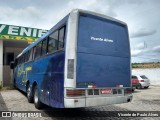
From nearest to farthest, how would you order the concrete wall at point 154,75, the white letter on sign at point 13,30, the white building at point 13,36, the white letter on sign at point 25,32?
the white building at point 13,36 < the white letter on sign at point 13,30 < the white letter on sign at point 25,32 < the concrete wall at point 154,75

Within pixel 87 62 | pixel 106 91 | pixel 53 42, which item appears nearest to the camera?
pixel 87 62

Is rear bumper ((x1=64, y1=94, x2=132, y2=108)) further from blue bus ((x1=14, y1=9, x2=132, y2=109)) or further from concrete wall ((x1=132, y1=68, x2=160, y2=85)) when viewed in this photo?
concrete wall ((x1=132, y1=68, x2=160, y2=85))

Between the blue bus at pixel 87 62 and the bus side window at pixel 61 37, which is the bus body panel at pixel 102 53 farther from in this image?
the bus side window at pixel 61 37

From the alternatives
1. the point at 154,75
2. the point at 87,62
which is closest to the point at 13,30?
the point at 87,62

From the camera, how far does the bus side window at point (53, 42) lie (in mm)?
7125

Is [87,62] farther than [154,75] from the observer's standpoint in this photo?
No

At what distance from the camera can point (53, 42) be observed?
742 cm

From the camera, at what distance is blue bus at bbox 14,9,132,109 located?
606 centimetres

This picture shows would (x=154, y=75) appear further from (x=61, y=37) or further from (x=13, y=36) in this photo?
(x=61, y=37)

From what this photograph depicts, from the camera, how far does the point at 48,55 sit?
771 cm

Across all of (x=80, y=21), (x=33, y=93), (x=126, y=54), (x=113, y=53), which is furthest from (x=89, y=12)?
(x=33, y=93)

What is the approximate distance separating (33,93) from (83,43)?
16.3 feet

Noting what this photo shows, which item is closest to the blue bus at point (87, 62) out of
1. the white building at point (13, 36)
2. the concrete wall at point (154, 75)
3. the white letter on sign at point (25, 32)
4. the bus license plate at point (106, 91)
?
the bus license plate at point (106, 91)

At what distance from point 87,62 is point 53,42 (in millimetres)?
1768
